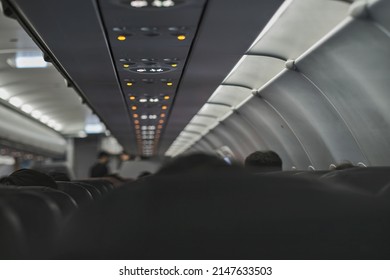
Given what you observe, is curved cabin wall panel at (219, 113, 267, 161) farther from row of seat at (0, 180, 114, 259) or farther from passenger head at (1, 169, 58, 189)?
row of seat at (0, 180, 114, 259)

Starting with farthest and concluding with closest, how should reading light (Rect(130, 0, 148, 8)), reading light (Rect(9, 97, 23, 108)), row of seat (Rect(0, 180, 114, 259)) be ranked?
reading light (Rect(9, 97, 23, 108)) → reading light (Rect(130, 0, 148, 8)) → row of seat (Rect(0, 180, 114, 259))

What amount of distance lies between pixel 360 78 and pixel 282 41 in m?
1.92

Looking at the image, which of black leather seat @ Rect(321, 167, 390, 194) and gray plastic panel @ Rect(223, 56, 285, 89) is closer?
black leather seat @ Rect(321, 167, 390, 194)

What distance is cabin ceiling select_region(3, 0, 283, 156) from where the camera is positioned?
324 inches

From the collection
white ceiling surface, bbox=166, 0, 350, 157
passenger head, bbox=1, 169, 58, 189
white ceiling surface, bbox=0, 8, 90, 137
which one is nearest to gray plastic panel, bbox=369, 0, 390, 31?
white ceiling surface, bbox=166, 0, 350, 157

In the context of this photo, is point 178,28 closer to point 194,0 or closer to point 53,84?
point 194,0

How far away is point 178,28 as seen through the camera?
9398 mm

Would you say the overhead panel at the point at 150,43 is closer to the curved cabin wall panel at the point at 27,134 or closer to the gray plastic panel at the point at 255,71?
the gray plastic panel at the point at 255,71

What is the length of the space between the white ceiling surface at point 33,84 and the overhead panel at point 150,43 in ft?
7.26

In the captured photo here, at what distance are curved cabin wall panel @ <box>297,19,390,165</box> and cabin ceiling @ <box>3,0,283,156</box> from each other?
153cm

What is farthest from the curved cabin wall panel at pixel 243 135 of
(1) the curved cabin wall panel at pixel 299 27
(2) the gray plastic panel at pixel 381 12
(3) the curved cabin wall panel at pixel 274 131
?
(2) the gray plastic panel at pixel 381 12

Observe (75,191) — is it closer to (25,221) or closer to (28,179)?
(28,179)

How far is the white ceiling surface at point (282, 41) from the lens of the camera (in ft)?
33.3

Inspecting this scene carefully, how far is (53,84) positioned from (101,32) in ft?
38.7
